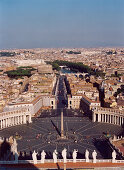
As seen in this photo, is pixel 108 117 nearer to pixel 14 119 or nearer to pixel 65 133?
pixel 65 133

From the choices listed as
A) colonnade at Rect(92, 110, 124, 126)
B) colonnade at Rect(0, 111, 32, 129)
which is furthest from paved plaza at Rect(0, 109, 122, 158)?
colonnade at Rect(0, 111, 32, 129)

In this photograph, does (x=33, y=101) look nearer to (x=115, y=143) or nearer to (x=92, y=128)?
(x=92, y=128)

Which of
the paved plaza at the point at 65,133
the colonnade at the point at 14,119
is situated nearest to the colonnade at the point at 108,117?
the paved plaza at the point at 65,133

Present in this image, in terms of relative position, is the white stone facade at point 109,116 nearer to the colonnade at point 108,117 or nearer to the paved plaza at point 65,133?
the colonnade at point 108,117

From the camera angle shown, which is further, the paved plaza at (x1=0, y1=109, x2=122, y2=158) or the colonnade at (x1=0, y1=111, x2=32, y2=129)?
the colonnade at (x1=0, y1=111, x2=32, y2=129)

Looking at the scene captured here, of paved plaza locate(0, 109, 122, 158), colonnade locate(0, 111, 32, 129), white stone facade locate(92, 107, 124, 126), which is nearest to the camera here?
paved plaza locate(0, 109, 122, 158)

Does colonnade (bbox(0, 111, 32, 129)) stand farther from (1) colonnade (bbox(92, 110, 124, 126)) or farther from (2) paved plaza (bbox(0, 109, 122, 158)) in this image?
(1) colonnade (bbox(92, 110, 124, 126))

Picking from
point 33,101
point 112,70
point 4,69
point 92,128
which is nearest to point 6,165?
point 92,128

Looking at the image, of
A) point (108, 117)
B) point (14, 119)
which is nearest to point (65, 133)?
point (108, 117)
